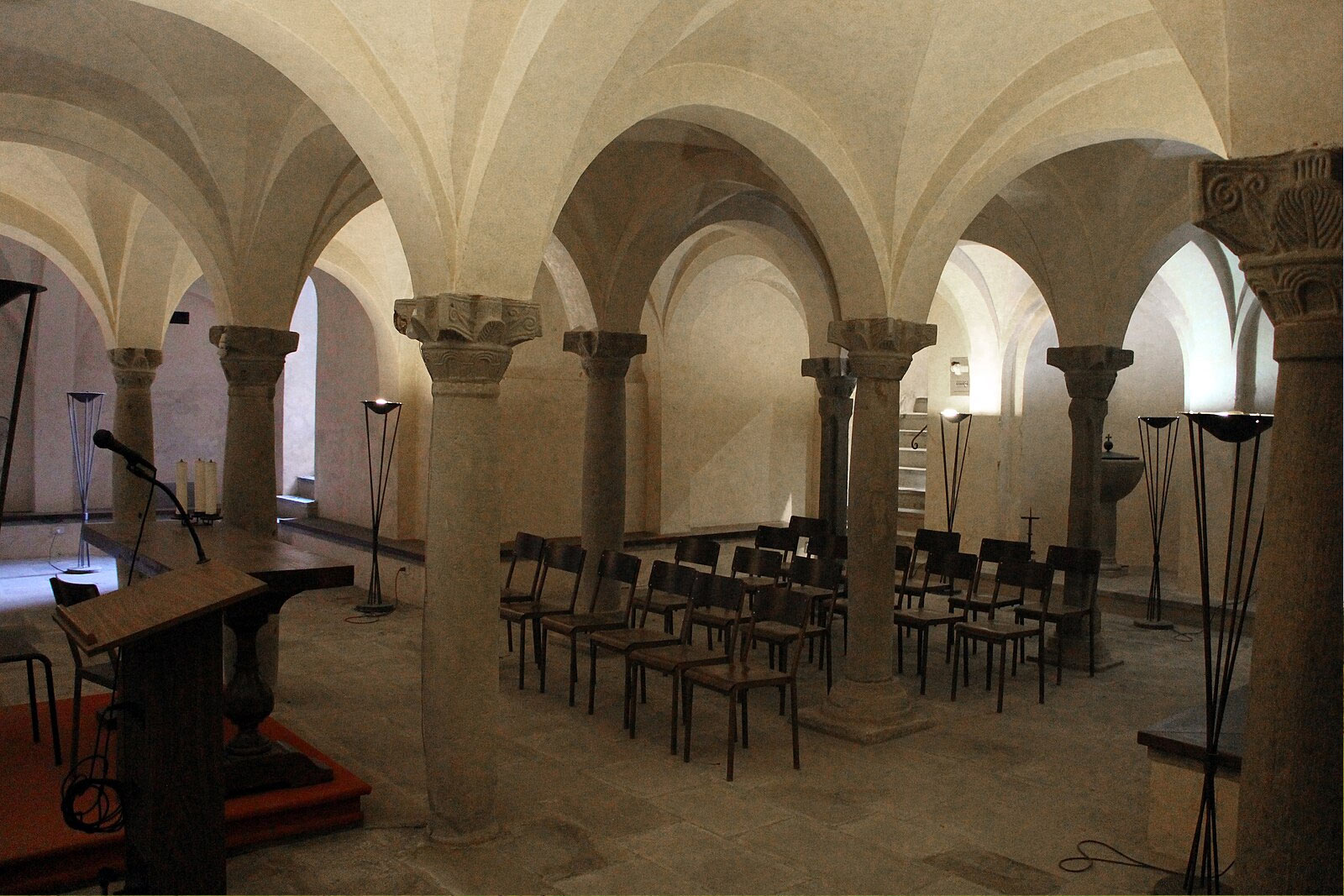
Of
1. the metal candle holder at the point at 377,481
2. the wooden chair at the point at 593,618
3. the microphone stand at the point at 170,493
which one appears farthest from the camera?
the metal candle holder at the point at 377,481

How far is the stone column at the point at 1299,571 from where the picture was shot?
8.45 feet

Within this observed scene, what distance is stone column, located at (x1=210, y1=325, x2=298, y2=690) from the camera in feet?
22.7

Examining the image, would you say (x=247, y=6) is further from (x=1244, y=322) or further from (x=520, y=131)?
(x=1244, y=322)

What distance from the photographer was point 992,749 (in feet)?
19.8

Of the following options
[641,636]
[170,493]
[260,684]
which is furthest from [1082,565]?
[170,493]

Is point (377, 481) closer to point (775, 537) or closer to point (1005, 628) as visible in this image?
point (775, 537)

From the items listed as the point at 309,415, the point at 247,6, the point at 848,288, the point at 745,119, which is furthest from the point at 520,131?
the point at 309,415

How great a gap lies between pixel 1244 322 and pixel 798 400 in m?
6.54

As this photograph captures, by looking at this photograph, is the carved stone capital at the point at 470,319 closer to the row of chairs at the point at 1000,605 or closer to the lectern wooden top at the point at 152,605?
the lectern wooden top at the point at 152,605

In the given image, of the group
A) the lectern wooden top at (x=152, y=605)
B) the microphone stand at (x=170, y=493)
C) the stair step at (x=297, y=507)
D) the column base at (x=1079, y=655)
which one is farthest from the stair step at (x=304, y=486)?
the lectern wooden top at (x=152, y=605)

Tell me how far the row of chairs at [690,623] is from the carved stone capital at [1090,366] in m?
2.89

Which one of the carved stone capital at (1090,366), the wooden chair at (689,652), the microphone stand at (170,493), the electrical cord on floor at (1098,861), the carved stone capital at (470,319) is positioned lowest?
the electrical cord on floor at (1098,861)

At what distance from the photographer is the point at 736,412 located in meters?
15.1

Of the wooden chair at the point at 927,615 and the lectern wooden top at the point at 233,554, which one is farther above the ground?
the lectern wooden top at the point at 233,554
